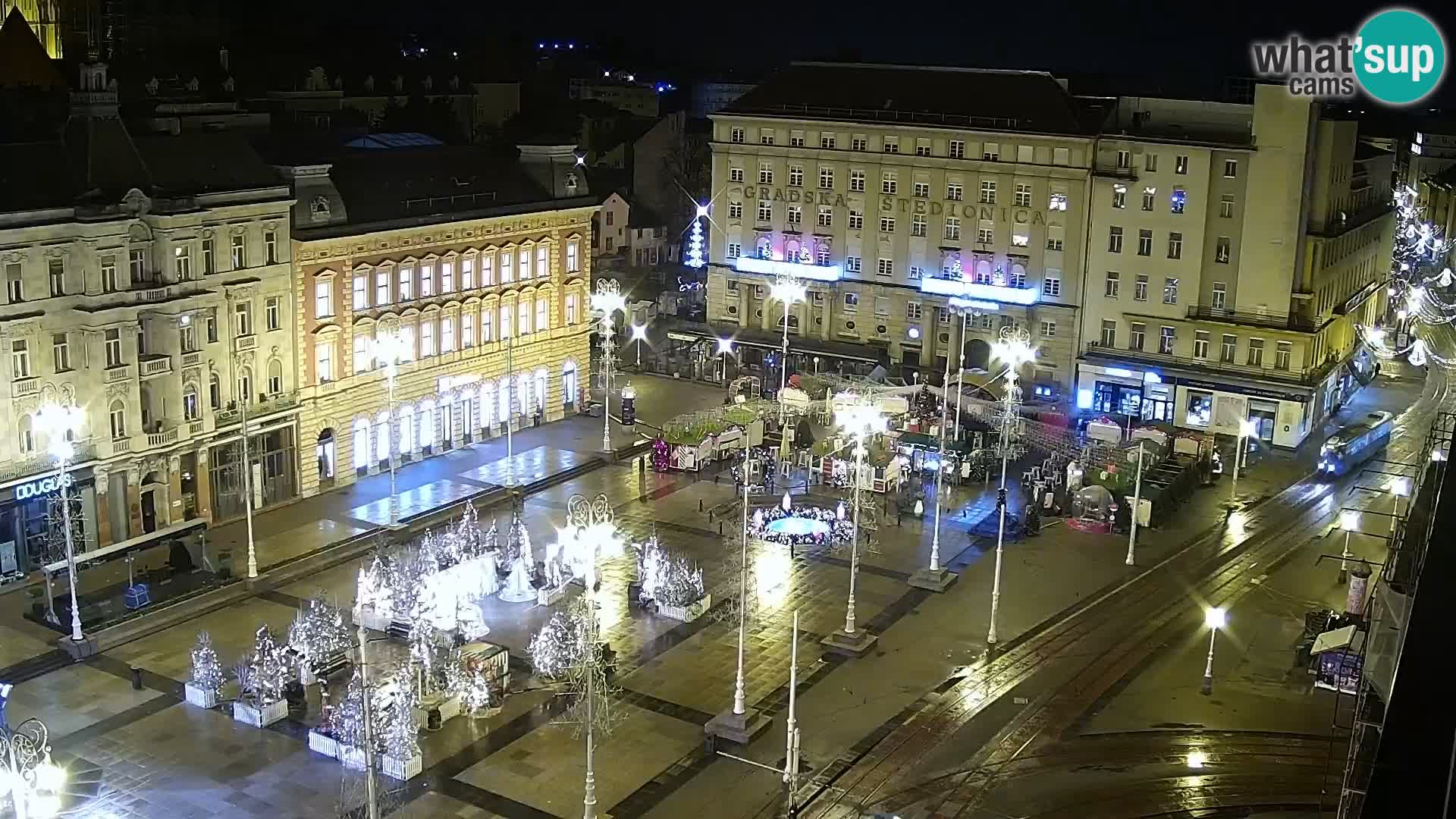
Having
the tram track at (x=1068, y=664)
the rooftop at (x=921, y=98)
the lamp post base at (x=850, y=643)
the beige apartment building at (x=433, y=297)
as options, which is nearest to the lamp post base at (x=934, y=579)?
the tram track at (x=1068, y=664)

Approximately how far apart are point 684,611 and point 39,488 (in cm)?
2383

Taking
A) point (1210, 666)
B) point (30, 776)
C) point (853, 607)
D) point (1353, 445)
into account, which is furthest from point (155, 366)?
point (1353, 445)

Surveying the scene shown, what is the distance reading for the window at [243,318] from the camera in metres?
59.4

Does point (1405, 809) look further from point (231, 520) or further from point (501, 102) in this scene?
point (501, 102)

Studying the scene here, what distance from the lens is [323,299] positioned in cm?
6372

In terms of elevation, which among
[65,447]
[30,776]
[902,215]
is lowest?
[30,776]

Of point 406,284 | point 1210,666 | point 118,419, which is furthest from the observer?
point 406,284

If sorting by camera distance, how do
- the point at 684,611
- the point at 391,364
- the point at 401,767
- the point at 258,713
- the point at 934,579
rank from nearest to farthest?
the point at 401,767 < the point at 258,713 < the point at 684,611 < the point at 934,579 < the point at 391,364

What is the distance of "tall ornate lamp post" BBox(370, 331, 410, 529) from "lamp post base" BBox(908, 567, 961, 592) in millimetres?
21585

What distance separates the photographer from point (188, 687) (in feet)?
141

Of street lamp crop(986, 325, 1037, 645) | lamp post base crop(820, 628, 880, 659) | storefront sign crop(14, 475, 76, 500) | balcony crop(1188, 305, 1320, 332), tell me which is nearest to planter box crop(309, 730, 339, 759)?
lamp post base crop(820, 628, 880, 659)

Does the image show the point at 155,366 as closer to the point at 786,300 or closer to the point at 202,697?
the point at 202,697

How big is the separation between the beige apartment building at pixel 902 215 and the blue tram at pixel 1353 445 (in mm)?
15697

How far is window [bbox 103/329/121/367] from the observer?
54094mm
